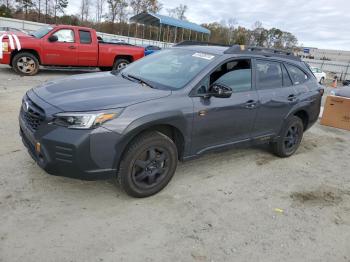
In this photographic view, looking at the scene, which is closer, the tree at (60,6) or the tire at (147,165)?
the tire at (147,165)

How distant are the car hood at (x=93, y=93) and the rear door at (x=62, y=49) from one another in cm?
755

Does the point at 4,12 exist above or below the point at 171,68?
above

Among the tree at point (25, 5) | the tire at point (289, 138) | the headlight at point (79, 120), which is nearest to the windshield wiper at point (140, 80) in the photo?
the headlight at point (79, 120)

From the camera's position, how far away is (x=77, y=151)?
122 inches

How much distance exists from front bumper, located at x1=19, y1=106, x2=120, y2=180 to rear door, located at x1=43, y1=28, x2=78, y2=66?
8.47 m

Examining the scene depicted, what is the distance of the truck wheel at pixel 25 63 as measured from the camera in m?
10.6

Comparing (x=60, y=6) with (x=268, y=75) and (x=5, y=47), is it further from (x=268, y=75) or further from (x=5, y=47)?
(x=268, y=75)

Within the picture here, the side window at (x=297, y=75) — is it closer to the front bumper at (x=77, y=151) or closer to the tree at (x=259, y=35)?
the front bumper at (x=77, y=151)

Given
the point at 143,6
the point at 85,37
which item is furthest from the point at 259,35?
the point at 85,37

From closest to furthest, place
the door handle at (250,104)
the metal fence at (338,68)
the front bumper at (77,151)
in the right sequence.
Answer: the front bumper at (77,151) < the door handle at (250,104) < the metal fence at (338,68)

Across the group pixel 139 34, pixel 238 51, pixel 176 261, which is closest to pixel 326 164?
pixel 238 51

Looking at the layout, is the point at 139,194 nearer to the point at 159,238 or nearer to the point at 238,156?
the point at 159,238

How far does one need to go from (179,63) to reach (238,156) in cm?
197

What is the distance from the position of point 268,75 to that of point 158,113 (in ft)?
7.30
